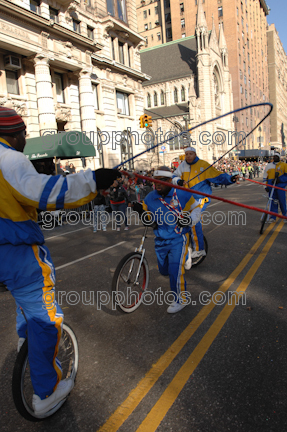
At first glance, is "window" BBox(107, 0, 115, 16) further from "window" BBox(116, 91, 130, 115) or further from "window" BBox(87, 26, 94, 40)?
"window" BBox(116, 91, 130, 115)

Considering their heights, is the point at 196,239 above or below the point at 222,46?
below

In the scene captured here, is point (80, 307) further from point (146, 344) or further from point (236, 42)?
point (236, 42)

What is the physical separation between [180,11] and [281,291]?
8005cm

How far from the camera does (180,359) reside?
9.95 feet

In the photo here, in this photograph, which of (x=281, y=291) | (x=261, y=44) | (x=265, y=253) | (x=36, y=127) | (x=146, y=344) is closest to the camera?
(x=146, y=344)

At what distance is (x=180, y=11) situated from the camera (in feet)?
226

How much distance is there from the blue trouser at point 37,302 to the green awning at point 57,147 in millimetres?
12210

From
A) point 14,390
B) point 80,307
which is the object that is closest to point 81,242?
point 80,307

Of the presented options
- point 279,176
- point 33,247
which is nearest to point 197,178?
point 279,176

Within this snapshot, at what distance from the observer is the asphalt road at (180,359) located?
7.68ft

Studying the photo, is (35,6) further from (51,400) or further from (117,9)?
(51,400)

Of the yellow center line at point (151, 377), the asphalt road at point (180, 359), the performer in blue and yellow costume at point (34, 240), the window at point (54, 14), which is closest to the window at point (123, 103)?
the window at point (54, 14)

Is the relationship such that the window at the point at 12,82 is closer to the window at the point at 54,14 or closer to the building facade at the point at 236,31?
the window at the point at 54,14

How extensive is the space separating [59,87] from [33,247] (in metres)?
21.1
